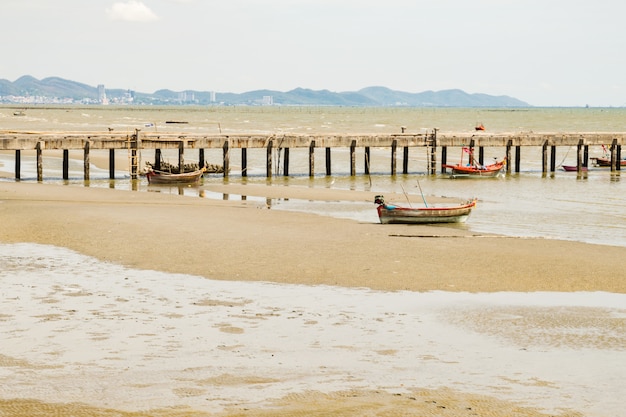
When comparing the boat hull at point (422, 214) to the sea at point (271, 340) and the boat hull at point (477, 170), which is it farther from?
the boat hull at point (477, 170)

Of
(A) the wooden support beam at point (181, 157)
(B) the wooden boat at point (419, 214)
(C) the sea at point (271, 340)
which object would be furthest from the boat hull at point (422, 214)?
(A) the wooden support beam at point (181, 157)

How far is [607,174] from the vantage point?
5703 cm

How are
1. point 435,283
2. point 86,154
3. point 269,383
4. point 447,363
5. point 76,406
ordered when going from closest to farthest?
point 76,406
point 269,383
point 447,363
point 435,283
point 86,154

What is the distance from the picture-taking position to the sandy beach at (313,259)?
11289mm

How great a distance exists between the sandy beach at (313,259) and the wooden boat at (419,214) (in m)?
0.62

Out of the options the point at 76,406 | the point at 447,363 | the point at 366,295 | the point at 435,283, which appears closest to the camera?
the point at 76,406

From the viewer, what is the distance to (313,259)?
21734 mm

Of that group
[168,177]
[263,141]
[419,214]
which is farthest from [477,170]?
[419,214]

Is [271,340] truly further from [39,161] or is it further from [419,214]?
[39,161]

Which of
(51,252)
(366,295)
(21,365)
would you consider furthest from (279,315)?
(51,252)

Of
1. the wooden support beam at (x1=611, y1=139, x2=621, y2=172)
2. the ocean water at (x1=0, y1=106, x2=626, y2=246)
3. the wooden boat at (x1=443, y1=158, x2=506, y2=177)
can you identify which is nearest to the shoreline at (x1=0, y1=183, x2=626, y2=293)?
the ocean water at (x1=0, y1=106, x2=626, y2=246)

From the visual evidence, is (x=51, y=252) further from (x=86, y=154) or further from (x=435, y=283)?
(x=86, y=154)

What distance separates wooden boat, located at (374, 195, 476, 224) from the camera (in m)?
29.2

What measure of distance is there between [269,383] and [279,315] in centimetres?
395
